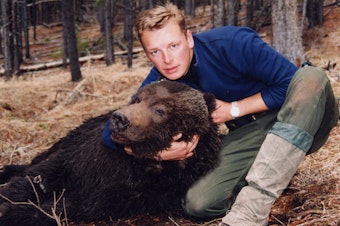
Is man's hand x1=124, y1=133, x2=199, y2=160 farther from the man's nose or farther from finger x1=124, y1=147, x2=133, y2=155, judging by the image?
the man's nose

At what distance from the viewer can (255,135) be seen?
334 cm

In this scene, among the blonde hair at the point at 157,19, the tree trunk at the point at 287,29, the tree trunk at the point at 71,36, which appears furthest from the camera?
the tree trunk at the point at 71,36

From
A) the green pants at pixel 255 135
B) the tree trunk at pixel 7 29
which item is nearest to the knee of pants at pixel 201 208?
the green pants at pixel 255 135

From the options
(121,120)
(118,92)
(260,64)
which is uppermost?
(260,64)

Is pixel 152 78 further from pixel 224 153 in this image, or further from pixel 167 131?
pixel 224 153

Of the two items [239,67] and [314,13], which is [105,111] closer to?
[239,67]

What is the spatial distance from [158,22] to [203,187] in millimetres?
1243

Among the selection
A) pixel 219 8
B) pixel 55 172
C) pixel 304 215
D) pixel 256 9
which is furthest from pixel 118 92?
pixel 256 9

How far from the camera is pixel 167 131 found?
3002 mm

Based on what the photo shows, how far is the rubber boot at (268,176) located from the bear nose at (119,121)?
83 centimetres

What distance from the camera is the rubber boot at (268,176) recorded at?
96.4 inches

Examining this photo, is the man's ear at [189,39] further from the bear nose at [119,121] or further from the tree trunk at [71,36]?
the tree trunk at [71,36]

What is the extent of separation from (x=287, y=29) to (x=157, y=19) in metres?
5.55

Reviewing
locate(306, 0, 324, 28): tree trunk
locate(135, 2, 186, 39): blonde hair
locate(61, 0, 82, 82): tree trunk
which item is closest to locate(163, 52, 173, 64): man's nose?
locate(135, 2, 186, 39): blonde hair
